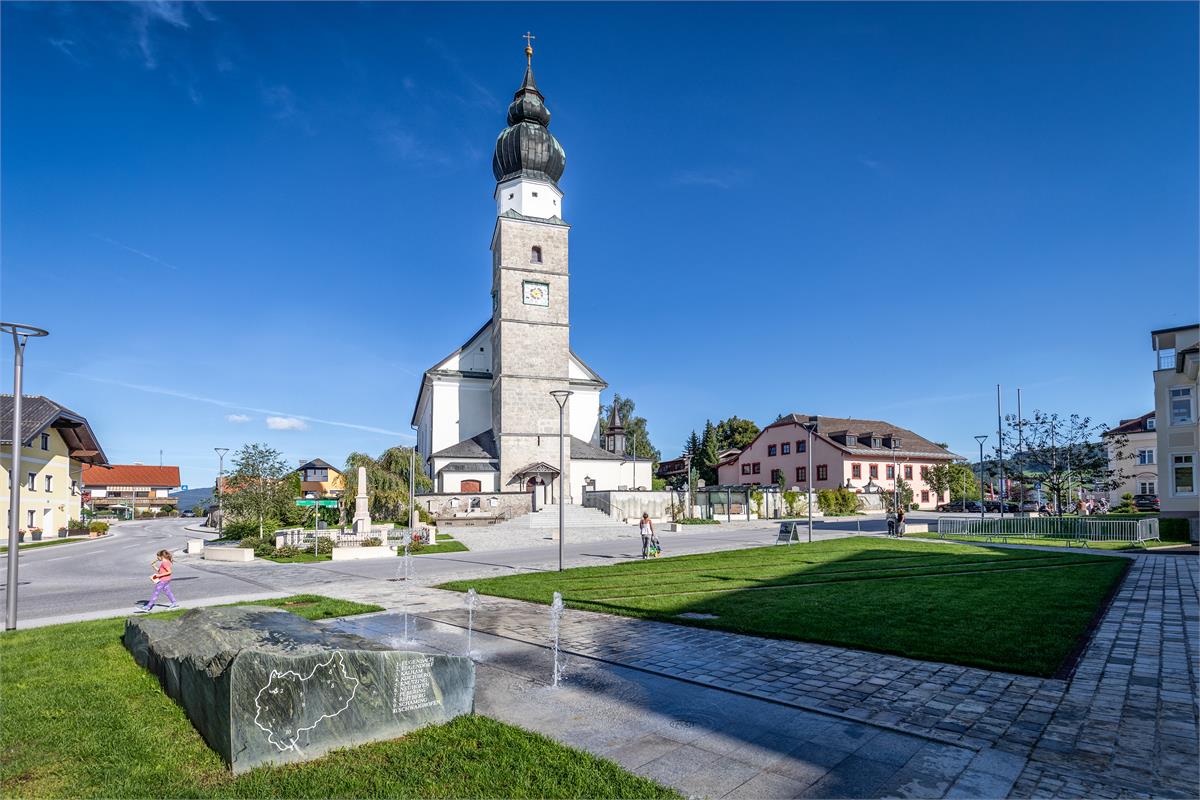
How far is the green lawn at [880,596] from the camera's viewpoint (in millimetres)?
9250

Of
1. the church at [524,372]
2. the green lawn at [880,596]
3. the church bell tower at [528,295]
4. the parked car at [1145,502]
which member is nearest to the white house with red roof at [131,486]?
the church at [524,372]

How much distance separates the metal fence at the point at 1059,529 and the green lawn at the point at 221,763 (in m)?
32.1

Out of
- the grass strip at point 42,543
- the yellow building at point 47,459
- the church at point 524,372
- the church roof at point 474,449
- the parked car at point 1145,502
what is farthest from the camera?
the parked car at point 1145,502

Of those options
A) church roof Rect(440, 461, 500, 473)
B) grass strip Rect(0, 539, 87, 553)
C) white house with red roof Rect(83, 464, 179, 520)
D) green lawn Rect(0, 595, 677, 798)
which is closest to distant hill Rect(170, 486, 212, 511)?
white house with red roof Rect(83, 464, 179, 520)

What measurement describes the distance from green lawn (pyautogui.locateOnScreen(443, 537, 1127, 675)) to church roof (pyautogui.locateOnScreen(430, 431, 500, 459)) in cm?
3069

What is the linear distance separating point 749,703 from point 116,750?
560 cm

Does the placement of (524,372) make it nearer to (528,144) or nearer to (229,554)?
(528,144)

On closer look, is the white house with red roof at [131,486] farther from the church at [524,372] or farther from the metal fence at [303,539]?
the metal fence at [303,539]

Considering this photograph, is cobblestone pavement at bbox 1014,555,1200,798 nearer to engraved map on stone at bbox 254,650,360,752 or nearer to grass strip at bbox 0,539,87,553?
engraved map on stone at bbox 254,650,360,752

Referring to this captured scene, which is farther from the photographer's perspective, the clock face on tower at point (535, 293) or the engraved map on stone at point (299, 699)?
the clock face on tower at point (535, 293)

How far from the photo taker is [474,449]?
169 ft

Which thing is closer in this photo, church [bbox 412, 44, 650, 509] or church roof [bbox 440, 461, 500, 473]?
church roof [bbox 440, 461, 500, 473]

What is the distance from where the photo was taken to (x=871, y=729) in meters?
5.92

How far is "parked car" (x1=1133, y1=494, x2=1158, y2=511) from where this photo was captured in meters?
54.9
